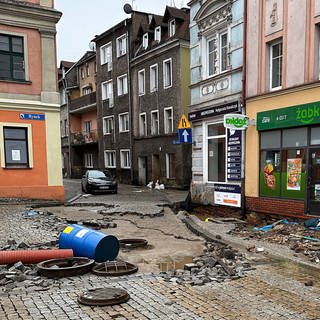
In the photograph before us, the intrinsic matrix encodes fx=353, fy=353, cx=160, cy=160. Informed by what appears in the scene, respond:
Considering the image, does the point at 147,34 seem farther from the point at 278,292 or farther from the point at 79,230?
the point at 278,292

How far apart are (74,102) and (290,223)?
31.1 meters

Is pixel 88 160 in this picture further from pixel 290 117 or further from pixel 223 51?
pixel 290 117

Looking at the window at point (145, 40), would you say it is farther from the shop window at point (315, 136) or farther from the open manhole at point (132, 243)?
the open manhole at point (132, 243)

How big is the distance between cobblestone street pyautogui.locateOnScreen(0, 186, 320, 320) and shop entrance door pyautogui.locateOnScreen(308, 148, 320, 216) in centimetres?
479

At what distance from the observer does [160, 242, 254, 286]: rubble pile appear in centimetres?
579

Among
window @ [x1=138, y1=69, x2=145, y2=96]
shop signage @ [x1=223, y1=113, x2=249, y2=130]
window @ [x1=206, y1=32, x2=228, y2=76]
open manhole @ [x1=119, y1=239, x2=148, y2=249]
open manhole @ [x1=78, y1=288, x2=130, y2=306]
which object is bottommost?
open manhole @ [x1=119, y1=239, x2=148, y2=249]

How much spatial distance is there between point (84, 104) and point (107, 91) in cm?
470

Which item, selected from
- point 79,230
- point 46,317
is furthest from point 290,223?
point 46,317

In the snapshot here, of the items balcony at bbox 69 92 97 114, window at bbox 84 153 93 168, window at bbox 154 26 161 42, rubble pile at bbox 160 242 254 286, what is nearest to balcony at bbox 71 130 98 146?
window at bbox 84 153 93 168

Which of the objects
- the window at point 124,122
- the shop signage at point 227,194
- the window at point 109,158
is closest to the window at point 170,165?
the window at point 124,122

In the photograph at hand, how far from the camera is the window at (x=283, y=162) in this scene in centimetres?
1123

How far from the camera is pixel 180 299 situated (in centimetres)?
494

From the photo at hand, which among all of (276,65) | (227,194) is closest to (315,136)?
(276,65)

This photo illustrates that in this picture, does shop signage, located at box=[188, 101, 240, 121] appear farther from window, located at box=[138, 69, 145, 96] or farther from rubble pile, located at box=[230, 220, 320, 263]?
window, located at box=[138, 69, 145, 96]
